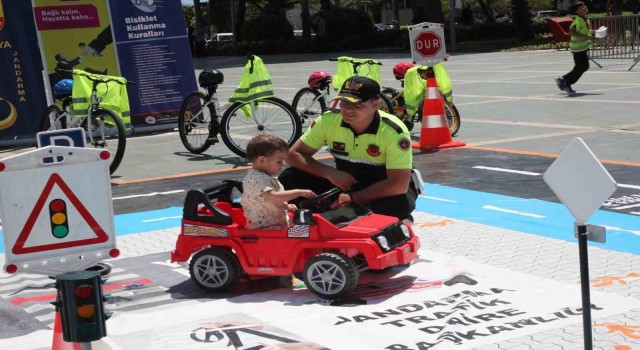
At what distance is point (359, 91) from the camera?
714cm

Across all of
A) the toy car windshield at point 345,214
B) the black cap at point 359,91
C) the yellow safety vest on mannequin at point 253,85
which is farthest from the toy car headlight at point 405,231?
the yellow safety vest on mannequin at point 253,85

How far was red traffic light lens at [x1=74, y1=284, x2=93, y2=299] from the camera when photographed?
4.18 m

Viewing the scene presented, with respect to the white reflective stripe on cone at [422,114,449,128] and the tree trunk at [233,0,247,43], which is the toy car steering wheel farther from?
the tree trunk at [233,0,247,43]

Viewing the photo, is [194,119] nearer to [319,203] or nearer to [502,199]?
[502,199]

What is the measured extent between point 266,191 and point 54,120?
25.0 feet

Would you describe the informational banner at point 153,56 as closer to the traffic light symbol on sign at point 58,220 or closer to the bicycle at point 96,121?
the bicycle at point 96,121

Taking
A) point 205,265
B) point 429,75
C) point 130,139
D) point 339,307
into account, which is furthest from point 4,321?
point 130,139

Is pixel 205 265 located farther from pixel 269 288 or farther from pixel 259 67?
pixel 259 67

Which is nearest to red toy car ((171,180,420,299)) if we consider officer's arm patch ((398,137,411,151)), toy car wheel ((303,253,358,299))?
toy car wheel ((303,253,358,299))

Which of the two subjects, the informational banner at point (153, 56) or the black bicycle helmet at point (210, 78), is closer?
the black bicycle helmet at point (210, 78)

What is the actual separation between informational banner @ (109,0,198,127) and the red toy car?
1017 cm

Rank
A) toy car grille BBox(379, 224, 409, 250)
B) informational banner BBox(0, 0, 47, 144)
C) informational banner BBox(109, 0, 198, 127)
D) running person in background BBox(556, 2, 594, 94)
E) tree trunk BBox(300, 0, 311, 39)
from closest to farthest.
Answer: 1. toy car grille BBox(379, 224, 409, 250)
2. informational banner BBox(0, 0, 47, 144)
3. informational banner BBox(109, 0, 198, 127)
4. running person in background BBox(556, 2, 594, 94)
5. tree trunk BBox(300, 0, 311, 39)

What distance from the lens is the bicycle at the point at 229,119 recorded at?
42.2 feet

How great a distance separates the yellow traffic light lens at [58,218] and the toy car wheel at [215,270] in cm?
237
